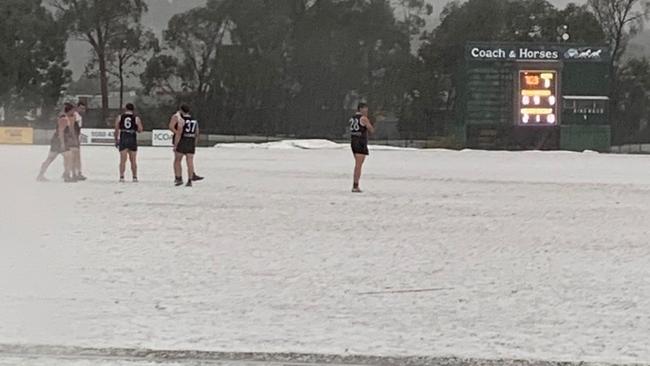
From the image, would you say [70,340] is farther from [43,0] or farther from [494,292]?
[43,0]

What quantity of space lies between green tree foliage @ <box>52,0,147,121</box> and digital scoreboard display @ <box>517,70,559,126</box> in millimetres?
39723

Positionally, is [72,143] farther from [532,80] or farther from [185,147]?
[532,80]

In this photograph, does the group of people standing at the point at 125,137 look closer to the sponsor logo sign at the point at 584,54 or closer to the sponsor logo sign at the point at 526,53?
the sponsor logo sign at the point at 526,53

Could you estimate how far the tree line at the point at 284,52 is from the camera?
67000 millimetres

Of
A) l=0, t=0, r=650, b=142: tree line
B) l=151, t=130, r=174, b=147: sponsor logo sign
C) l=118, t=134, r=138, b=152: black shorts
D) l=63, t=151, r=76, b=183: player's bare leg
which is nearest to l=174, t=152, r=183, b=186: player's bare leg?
l=118, t=134, r=138, b=152: black shorts

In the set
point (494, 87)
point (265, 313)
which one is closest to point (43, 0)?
point (494, 87)

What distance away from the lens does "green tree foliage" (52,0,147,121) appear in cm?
7212

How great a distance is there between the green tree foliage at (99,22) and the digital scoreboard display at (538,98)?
39723 mm

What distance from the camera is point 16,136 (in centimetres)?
4844

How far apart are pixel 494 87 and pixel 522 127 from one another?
2.19 meters

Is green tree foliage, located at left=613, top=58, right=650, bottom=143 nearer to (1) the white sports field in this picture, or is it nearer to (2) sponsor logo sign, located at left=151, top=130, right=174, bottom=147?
(2) sponsor logo sign, located at left=151, top=130, right=174, bottom=147

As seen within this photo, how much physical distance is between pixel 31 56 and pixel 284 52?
63.9ft

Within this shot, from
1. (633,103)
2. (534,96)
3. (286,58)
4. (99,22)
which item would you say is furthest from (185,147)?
(99,22)

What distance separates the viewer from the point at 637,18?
74500 millimetres
